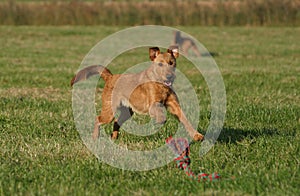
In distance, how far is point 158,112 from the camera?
6172mm

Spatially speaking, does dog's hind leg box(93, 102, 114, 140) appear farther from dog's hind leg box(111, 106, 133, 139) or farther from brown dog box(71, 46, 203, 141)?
dog's hind leg box(111, 106, 133, 139)

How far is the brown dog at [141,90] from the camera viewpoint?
628 cm

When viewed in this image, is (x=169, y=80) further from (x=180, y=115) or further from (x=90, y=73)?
(x=90, y=73)

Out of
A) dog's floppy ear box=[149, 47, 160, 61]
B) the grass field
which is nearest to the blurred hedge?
the grass field

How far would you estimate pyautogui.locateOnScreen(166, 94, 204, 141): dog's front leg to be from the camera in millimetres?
5938

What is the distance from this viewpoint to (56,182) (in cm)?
453

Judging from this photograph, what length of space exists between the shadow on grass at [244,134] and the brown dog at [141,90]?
2.33ft

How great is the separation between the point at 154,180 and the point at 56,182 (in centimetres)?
81

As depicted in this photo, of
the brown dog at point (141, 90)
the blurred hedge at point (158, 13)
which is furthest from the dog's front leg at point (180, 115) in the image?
the blurred hedge at point (158, 13)

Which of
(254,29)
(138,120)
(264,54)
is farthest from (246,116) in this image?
(254,29)

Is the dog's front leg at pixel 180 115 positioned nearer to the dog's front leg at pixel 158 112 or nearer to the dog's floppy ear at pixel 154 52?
the dog's front leg at pixel 158 112

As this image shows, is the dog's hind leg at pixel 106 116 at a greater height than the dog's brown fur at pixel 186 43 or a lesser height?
greater

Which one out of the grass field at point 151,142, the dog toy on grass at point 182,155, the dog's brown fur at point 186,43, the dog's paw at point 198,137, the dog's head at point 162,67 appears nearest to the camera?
the grass field at point 151,142

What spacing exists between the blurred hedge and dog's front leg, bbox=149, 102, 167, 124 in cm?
2773
